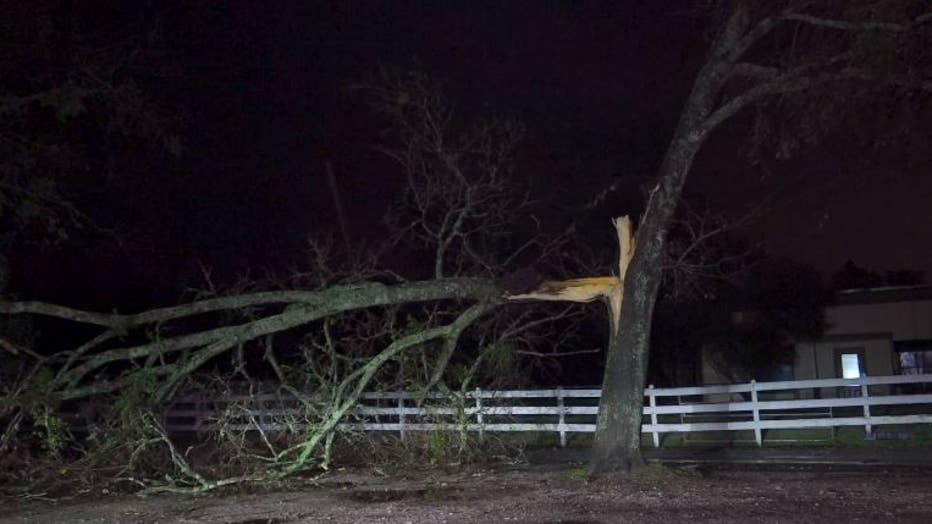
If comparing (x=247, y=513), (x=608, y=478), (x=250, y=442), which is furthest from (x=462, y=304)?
(x=247, y=513)

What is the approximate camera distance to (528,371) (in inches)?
690

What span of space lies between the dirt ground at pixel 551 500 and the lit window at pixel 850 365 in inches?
584

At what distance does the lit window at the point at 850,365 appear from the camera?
1076 inches

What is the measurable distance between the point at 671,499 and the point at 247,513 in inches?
177

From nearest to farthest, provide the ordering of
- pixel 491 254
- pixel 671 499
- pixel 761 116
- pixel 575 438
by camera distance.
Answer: pixel 671 499 < pixel 761 116 < pixel 491 254 < pixel 575 438

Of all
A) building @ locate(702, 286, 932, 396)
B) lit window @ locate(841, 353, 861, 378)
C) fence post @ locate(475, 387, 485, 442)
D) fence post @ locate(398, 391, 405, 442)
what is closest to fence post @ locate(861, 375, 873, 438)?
fence post @ locate(475, 387, 485, 442)

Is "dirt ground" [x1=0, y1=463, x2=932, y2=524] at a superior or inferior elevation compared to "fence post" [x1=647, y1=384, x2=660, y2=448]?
inferior

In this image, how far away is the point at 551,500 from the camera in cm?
1052

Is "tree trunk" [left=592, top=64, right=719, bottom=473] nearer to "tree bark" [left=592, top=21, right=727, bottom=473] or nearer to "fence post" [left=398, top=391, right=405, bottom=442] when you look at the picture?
"tree bark" [left=592, top=21, right=727, bottom=473]

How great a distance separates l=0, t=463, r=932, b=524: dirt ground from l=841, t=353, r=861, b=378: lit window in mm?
14843

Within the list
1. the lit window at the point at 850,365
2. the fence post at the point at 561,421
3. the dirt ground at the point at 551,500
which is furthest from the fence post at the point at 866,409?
the lit window at the point at 850,365

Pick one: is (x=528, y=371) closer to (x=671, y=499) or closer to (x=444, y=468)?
(x=444, y=468)

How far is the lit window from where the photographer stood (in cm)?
2733

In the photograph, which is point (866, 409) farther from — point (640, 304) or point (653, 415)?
point (640, 304)
